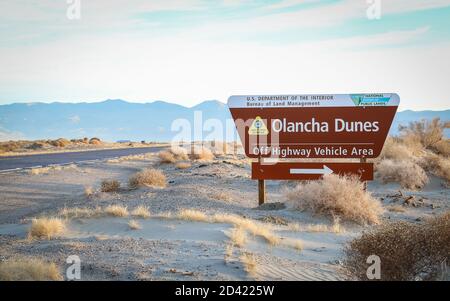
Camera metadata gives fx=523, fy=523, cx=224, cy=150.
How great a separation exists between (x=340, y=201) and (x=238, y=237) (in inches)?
160

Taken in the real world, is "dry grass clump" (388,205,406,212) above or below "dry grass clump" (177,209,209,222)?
below

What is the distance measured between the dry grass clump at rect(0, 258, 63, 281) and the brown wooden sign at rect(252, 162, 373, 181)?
833cm

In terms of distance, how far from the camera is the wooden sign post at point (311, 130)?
549 inches

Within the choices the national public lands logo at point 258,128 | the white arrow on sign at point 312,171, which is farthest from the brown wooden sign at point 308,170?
the national public lands logo at point 258,128

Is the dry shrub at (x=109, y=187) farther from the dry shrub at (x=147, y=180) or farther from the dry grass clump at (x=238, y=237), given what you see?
the dry grass clump at (x=238, y=237)

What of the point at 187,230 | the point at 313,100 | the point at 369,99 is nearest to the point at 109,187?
the point at 313,100

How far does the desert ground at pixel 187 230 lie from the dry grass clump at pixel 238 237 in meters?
0.02

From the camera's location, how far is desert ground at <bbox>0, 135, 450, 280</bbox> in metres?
7.45

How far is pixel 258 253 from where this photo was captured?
8438mm

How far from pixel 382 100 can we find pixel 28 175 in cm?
1618

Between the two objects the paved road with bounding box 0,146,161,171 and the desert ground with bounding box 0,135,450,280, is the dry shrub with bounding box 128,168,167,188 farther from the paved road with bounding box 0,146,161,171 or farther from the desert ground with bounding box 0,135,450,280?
the paved road with bounding box 0,146,161,171

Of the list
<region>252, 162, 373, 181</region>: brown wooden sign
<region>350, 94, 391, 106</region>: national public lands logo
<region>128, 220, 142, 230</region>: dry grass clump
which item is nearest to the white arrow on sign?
<region>252, 162, 373, 181</region>: brown wooden sign
